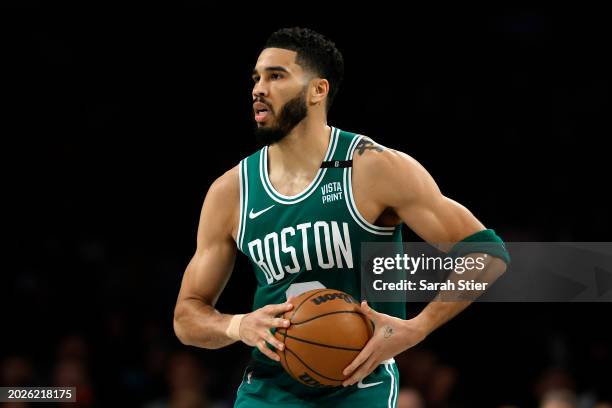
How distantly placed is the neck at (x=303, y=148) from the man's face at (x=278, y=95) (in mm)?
59

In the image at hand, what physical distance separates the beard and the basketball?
89 cm

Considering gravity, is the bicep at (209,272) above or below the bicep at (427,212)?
below

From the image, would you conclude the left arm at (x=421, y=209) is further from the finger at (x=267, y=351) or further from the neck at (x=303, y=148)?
the finger at (x=267, y=351)

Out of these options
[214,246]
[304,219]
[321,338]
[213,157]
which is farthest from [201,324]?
[213,157]

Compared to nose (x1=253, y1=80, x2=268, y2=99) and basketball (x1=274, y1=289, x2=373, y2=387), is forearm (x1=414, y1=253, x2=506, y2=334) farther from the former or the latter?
nose (x1=253, y1=80, x2=268, y2=99)

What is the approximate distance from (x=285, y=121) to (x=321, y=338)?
1.13 metres

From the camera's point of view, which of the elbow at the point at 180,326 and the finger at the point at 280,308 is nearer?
the finger at the point at 280,308

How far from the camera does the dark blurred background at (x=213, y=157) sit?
8445 mm

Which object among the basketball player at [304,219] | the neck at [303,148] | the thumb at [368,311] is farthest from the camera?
the neck at [303,148]

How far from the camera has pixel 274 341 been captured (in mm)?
3967

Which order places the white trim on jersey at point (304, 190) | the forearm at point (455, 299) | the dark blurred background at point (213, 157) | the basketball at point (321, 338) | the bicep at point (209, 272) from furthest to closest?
the dark blurred background at point (213, 157)
the bicep at point (209, 272)
the white trim on jersey at point (304, 190)
the forearm at point (455, 299)
the basketball at point (321, 338)

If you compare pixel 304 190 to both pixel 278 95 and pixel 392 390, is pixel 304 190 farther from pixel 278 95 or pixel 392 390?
pixel 392 390

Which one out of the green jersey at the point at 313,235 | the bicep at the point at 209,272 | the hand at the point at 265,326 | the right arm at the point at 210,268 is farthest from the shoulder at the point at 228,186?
the hand at the point at 265,326

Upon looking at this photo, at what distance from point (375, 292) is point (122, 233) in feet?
19.4
